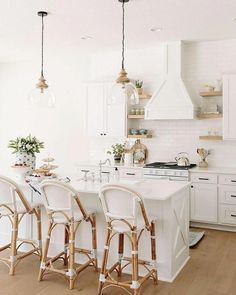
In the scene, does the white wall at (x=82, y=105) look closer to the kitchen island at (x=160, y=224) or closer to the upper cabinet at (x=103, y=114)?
the upper cabinet at (x=103, y=114)

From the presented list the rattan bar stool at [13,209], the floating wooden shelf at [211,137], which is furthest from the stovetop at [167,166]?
the rattan bar stool at [13,209]

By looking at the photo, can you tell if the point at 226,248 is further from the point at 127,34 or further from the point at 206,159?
the point at 127,34

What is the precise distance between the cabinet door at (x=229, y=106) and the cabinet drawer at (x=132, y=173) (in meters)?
1.47

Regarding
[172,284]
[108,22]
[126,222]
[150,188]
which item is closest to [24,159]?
[150,188]

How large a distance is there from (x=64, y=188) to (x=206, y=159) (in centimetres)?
333

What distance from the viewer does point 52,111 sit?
773 centimetres

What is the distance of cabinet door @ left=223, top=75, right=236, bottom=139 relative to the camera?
568cm

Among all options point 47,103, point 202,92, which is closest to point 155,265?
point 47,103

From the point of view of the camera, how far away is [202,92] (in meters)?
6.10

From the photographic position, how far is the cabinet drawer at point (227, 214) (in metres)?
5.46

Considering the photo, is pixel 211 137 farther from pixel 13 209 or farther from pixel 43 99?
pixel 13 209

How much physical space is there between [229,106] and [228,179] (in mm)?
1139

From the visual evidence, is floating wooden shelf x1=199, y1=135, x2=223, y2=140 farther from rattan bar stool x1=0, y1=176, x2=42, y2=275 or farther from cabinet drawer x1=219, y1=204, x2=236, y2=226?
rattan bar stool x1=0, y1=176, x2=42, y2=275

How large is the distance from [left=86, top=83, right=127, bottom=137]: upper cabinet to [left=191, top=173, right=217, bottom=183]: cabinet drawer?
1541mm
